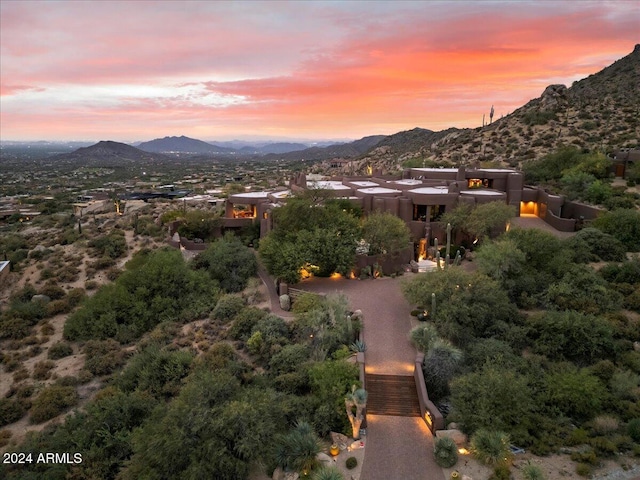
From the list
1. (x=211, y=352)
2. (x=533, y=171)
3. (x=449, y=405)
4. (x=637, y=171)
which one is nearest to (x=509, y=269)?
(x=449, y=405)

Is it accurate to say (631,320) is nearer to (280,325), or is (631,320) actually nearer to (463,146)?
(280,325)

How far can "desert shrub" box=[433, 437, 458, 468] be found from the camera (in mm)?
14488

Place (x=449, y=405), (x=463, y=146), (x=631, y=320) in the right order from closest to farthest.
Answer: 1. (x=449, y=405)
2. (x=631, y=320)
3. (x=463, y=146)

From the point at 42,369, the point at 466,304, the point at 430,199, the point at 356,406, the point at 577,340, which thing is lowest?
the point at 42,369

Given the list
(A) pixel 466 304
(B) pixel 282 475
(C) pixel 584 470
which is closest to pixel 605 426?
(C) pixel 584 470

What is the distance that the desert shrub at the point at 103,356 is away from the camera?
2344cm

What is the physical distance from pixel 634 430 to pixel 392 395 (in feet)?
28.8

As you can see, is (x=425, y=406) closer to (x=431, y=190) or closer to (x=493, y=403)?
(x=493, y=403)

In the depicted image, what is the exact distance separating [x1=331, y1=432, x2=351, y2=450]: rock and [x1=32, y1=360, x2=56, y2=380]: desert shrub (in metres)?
17.5

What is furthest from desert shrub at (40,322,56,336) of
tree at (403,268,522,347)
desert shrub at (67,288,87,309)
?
tree at (403,268,522,347)

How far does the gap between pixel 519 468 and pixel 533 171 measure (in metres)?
42.2

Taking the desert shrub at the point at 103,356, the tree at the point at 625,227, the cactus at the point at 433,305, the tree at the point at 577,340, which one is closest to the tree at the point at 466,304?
the cactus at the point at 433,305

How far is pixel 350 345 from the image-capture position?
67.4 feet

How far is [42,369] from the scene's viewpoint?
78.3ft
